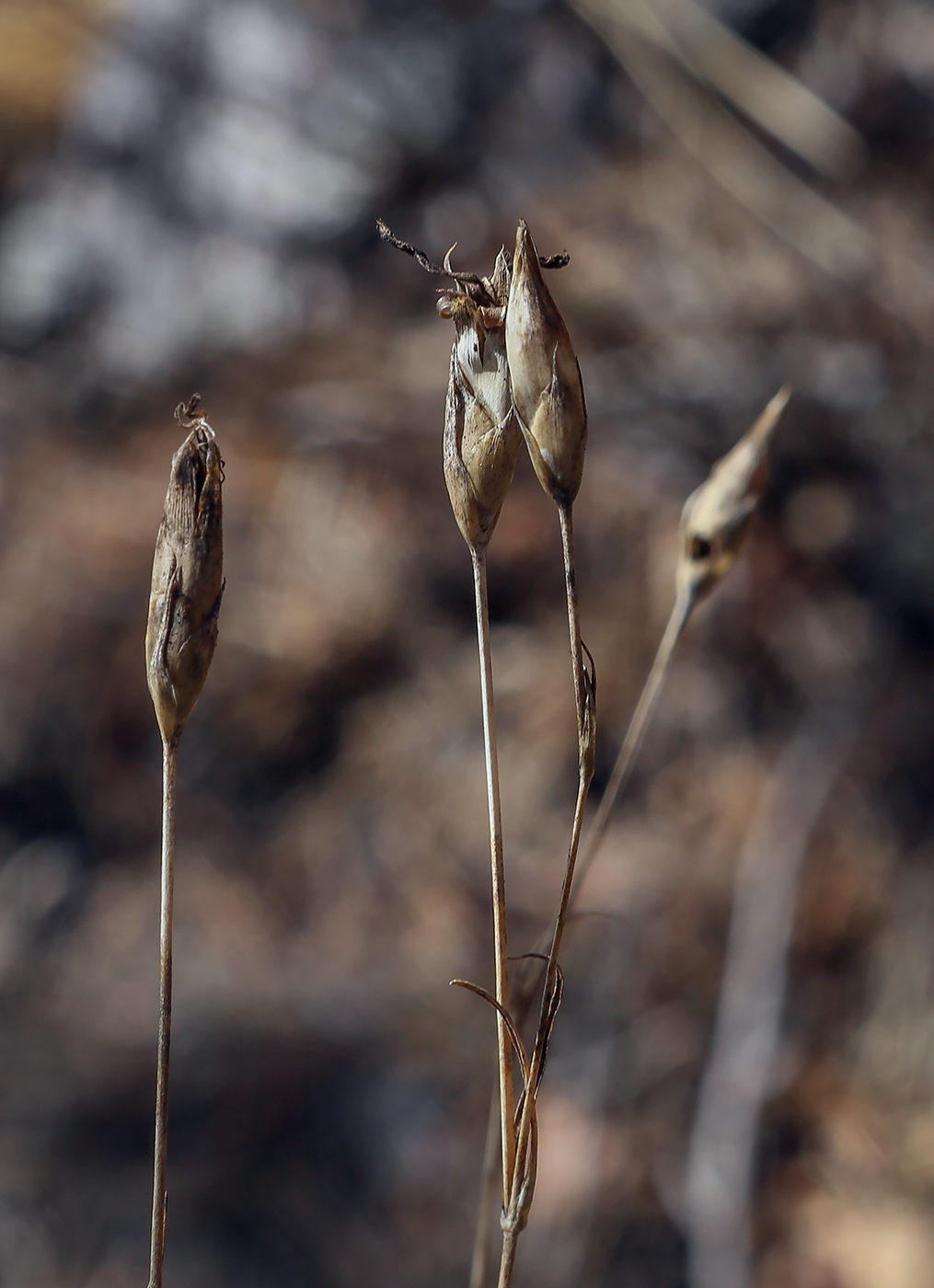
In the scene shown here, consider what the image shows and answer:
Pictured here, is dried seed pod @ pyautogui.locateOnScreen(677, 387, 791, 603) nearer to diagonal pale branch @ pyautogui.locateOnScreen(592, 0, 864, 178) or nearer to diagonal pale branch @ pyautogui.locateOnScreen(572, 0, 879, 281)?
diagonal pale branch @ pyautogui.locateOnScreen(572, 0, 879, 281)

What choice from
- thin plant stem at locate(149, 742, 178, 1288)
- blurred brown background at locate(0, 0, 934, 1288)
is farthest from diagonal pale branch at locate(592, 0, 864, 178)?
thin plant stem at locate(149, 742, 178, 1288)

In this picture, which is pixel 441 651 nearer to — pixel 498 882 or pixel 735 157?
pixel 735 157

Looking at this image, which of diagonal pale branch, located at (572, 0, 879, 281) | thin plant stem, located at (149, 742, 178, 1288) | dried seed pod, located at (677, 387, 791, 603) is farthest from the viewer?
diagonal pale branch, located at (572, 0, 879, 281)

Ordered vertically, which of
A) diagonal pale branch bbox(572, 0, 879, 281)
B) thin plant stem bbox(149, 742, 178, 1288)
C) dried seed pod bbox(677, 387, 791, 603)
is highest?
diagonal pale branch bbox(572, 0, 879, 281)

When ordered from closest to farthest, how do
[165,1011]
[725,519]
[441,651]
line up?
[165,1011] < [725,519] < [441,651]

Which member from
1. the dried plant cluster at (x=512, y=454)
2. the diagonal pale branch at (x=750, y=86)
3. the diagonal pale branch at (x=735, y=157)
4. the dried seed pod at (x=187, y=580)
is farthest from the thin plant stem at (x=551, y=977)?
the diagonal pale branch at (x=750, y=86)

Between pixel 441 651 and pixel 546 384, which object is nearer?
pixel 546 384

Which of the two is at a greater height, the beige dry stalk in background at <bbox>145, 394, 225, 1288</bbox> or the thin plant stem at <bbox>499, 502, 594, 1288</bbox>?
the beige dry stalk in background at <bbox>145, 394, 225, 1288</bbox>

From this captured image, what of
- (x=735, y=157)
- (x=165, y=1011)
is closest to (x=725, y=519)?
(x=165, y=1011)
